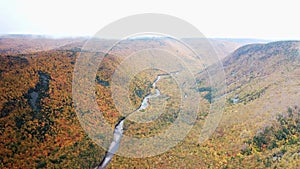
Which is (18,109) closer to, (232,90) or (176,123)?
(176,123)

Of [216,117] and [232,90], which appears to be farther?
[232,90]

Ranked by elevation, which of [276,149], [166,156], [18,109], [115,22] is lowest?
[166,156]

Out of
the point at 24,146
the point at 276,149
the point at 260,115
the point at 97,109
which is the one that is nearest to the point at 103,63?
the point at 97,109

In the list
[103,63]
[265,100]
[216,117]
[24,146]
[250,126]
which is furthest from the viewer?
[103,63]

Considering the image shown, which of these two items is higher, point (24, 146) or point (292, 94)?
point (292, 94)

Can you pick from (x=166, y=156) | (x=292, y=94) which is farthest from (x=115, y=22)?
(x=292, y=94)

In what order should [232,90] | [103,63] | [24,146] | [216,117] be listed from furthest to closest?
[103,63]
[232,90]
[216,117]
[24,146]

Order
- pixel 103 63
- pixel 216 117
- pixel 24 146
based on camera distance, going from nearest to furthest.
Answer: pixel 24 146
pixel 216 117
pixel 103 63

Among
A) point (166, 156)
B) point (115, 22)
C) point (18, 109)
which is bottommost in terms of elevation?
point (166, 156)

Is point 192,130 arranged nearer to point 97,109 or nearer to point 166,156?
point 166,156
